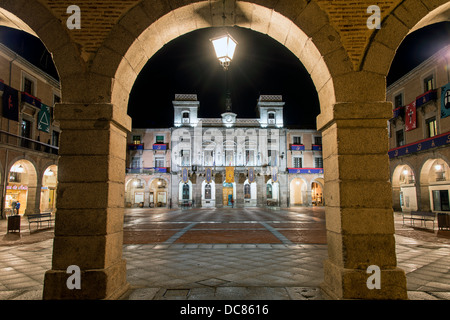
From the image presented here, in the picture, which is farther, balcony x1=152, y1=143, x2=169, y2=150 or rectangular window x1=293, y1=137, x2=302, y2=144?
rectangular window x1=293, y1=137, x2=302, y2=144

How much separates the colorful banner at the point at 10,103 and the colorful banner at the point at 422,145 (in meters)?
29.8

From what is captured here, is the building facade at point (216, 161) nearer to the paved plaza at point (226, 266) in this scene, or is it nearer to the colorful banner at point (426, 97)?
the colorful banner at point (426, 97)

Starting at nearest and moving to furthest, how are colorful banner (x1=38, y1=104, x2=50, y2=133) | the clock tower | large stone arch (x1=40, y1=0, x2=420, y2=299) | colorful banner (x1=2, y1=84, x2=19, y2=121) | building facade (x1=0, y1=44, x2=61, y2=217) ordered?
large stone arch (x1=40, y1=0, x2=420, y2=299) → colorful banner (x1=2, y1=84, x2=19, y2=121) → building facade (x1=0, y1=44, x2=61, y2=217) → colorful banner (x1=38, y1=104, x2=50, y2=133) → the clock tower

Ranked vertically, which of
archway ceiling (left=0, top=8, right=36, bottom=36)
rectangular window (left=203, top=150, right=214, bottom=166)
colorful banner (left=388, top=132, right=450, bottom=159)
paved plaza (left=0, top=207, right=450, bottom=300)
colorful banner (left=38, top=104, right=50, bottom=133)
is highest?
colorful banner (left=38, top=104, right=50, bottom=133)

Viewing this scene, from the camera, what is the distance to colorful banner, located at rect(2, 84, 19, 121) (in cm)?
1772

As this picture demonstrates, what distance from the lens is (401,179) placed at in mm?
26219

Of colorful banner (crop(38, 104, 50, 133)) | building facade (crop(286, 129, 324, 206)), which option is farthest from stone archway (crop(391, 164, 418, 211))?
colorful banner (crop(38, 104, 50, 133))

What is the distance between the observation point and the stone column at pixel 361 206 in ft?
12.0

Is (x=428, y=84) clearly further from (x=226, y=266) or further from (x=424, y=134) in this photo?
(x=226, y=266)

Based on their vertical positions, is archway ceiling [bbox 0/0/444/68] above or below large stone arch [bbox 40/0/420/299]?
above

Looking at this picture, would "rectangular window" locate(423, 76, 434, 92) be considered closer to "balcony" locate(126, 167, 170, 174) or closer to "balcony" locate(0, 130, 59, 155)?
"balcony" locate(126, 167, 170, 174)

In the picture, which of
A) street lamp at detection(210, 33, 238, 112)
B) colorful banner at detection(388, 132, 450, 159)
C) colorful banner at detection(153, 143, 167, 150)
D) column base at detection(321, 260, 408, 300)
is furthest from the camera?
colorful banner at detection(153, 143, 167, 150)

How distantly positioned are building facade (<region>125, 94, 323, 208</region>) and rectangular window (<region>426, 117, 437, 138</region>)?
14921 mm
